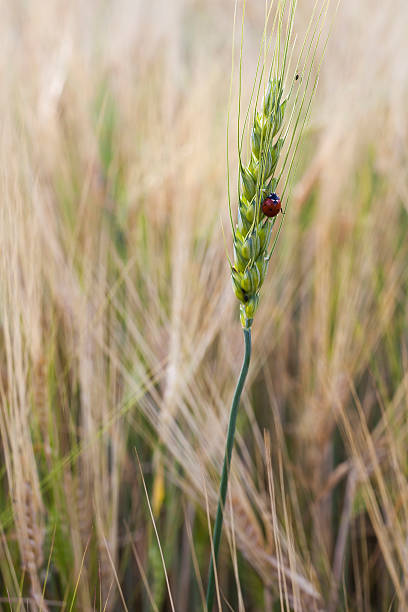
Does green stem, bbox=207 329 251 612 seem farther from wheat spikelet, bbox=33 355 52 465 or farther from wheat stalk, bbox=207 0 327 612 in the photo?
wheat spikelet, bbox=33 355 52 465

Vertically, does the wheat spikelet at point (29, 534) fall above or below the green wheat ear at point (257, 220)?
below

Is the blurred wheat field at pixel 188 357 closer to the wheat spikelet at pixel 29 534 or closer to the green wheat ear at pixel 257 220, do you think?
the wheat spikelet at pixel 29 534

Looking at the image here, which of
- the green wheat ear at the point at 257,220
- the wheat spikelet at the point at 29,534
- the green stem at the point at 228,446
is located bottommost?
the wheat spikelet at the point at 29,534

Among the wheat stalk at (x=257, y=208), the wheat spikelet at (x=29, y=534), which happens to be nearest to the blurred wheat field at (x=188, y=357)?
the wheat spikelet at (x=29, y=534)

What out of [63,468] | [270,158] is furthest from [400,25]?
[63,468]

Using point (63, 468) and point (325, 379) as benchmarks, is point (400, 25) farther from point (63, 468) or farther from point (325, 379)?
point (63, 468)

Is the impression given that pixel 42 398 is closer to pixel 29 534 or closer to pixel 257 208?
pixel 29 534

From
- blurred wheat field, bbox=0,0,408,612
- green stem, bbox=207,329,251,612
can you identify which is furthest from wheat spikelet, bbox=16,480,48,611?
green stem, bbox=207,329,251,612

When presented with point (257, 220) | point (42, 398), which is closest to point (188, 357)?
point (42, 398)
